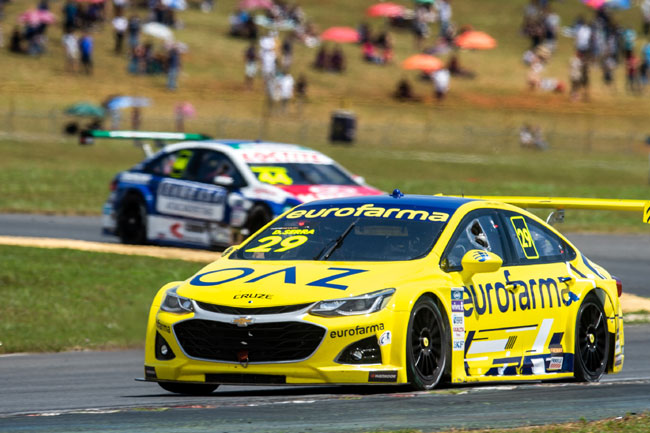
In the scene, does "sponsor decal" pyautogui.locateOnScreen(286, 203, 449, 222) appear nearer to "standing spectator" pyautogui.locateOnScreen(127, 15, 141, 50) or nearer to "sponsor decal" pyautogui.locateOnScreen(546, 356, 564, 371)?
"sponsor decal" pyautogui.locateOnScreen(546, 356, 564, 371)

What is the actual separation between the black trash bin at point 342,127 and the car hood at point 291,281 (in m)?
34.8

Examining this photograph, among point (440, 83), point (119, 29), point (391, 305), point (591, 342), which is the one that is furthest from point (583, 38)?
point (391, 305)

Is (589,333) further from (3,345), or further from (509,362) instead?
(3,345)

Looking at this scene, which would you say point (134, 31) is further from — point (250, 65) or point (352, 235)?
point (352, 235)

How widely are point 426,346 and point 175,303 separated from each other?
158cm

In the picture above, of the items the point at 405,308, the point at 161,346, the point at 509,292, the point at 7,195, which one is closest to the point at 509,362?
the point at 509,292

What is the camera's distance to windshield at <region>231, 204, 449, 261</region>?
30.6 feet

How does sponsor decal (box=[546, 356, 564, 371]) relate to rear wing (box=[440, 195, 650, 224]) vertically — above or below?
below

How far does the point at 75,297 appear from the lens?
14.7m

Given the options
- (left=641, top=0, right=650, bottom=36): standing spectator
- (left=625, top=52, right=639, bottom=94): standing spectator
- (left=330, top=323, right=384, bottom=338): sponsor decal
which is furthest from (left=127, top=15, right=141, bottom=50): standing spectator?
(left=330, top=323, right=384, bottom=338): sponsor decal

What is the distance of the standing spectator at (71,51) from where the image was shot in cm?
4734

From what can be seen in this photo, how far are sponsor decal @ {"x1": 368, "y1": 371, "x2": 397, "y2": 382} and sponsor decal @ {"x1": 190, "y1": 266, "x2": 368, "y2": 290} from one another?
21.3 inches

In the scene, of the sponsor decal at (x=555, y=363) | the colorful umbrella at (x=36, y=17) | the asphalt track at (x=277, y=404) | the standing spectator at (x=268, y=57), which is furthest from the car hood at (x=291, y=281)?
the colorful umbrella at (x=36, y=17)

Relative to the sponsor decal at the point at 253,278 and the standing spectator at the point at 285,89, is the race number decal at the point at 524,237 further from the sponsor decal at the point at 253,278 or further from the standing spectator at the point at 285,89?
the standing spectator at the point at 285,89
